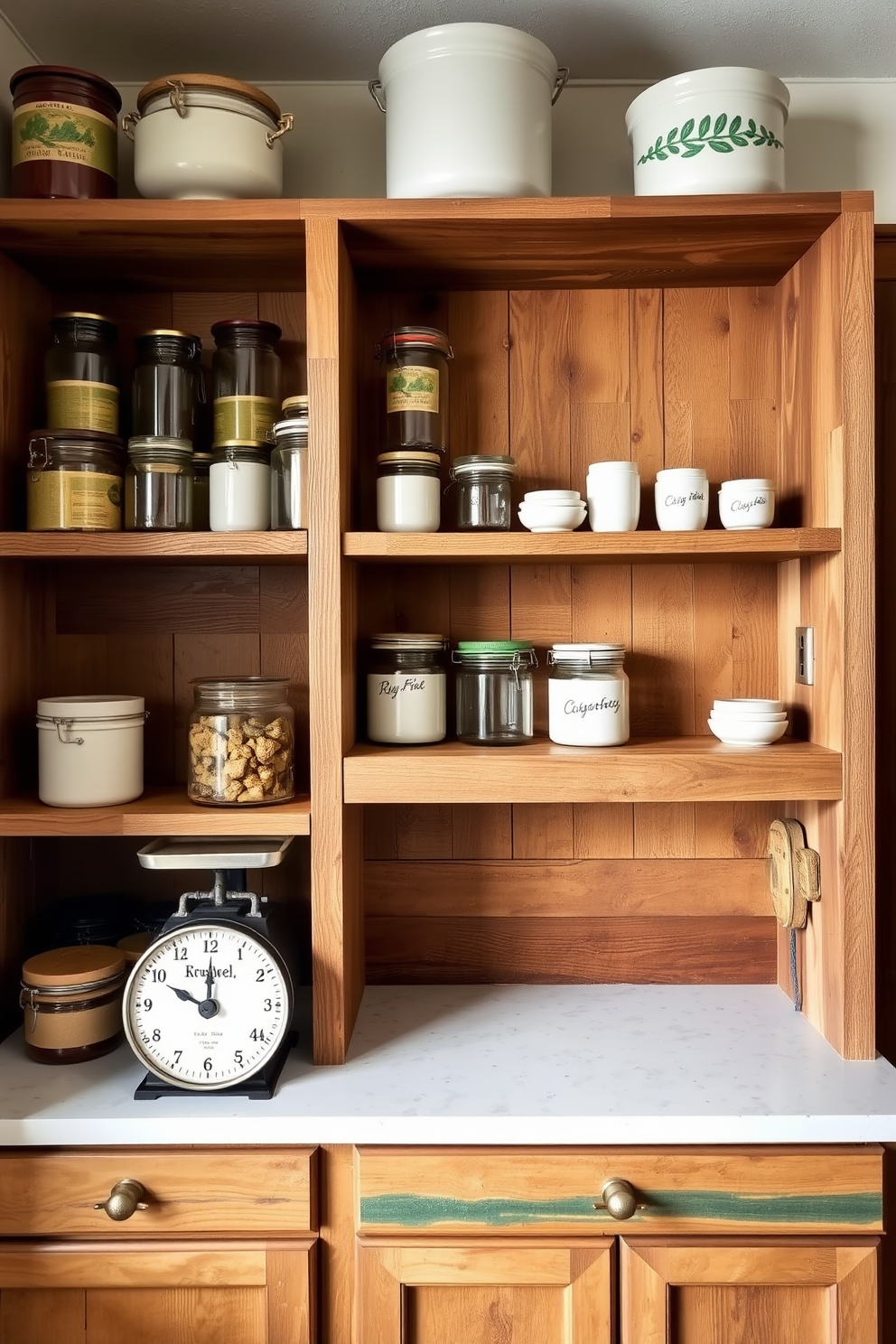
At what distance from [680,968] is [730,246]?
4.19ft

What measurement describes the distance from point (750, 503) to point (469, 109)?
2.45ft

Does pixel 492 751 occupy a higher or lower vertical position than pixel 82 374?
lower

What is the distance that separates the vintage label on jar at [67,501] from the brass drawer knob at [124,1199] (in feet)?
3.14

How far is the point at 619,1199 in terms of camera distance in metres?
1.26

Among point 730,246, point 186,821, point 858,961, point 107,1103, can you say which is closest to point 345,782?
point 186,821

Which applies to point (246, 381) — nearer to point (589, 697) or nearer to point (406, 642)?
point (406, 642)

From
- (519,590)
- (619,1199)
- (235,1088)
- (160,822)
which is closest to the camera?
(619,1199)

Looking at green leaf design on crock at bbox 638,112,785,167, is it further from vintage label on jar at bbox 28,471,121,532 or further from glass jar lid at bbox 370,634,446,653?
vintage label on jar at bbox 28,471,121,532

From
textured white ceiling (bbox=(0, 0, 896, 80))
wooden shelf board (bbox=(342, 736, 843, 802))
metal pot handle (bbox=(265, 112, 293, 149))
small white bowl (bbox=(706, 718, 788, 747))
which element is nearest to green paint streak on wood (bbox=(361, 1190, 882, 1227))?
wooden shelf board (bbox=(342, 736, 843, 802))

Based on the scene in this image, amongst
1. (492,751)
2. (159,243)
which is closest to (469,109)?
(159,243)

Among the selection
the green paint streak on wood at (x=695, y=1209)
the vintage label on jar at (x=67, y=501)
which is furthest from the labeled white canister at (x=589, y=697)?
the vintage label on jar at (x=67, y=501)

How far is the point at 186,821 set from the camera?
148cm

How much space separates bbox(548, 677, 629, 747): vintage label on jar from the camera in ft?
5.17

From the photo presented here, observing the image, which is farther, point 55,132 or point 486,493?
point 486,493
